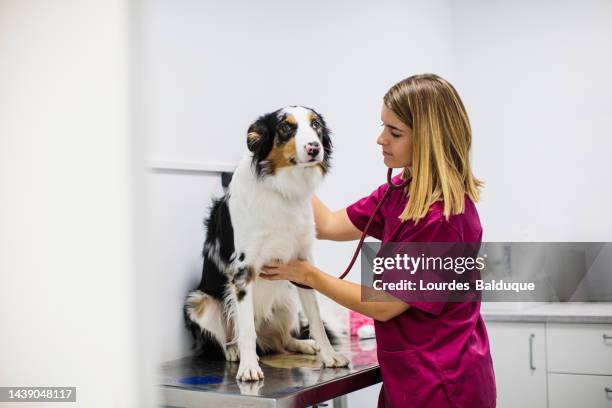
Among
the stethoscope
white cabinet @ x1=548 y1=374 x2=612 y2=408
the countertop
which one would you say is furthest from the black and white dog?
white cabinet @ x1=548 y1=374 x2=612 y2=408

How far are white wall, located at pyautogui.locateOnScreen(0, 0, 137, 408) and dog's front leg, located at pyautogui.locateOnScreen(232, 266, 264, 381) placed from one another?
0.75 meters

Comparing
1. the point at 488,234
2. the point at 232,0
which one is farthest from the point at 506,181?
the point at 232,0

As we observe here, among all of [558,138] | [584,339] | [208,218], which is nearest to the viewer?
[208,218]

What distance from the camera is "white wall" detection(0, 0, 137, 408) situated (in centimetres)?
86

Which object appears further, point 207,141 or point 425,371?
point 207,141

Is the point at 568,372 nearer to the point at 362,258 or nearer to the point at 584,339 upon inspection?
the point at 584,339

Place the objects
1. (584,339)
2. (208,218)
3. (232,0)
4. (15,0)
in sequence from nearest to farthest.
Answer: (15,0) → (208,218) → (232,0) → (584,339)

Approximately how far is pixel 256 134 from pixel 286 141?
0.08 m

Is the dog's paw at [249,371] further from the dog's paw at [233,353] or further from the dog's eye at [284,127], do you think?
the dog's eye at [284,127]

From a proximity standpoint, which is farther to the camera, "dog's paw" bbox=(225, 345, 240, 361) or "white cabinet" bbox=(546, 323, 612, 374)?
"white cabinet" bbox=(546, 323, 612, 374)

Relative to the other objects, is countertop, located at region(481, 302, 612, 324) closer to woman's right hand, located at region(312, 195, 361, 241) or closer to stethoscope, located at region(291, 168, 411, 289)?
woman's right hand, located at region(312, 195, 361, 241)

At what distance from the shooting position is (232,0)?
214cm

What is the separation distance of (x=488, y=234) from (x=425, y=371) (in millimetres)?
1760
